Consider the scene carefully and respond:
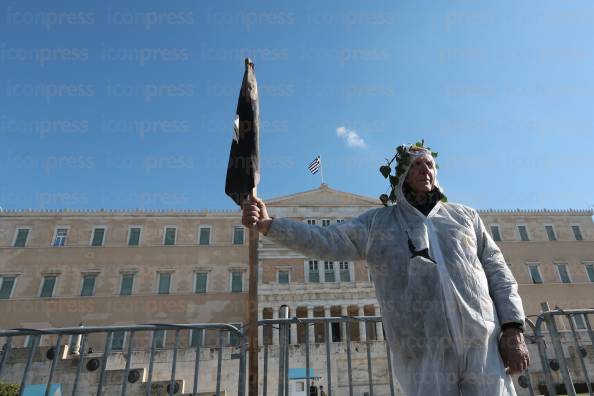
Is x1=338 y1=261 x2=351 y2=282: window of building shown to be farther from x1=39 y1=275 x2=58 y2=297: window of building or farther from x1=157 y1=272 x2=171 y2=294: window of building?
x1=39 y1=275 x2=58 y2=297: window of building

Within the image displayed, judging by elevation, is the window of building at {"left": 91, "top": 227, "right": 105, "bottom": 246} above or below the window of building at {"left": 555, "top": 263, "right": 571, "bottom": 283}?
above

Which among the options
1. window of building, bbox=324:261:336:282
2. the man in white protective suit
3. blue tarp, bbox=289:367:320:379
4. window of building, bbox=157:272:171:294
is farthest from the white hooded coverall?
window of building, bbox=157:272:171:294

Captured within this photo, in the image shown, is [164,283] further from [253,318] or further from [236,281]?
[253,318]

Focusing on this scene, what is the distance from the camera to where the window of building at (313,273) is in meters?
28.5

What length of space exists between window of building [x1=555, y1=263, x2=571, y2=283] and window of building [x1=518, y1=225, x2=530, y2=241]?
10.2ft

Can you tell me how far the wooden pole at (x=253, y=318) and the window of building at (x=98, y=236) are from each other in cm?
2963

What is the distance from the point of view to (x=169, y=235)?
29.5 meters

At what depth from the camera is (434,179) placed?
8.86 ft

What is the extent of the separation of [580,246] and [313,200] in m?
23.2

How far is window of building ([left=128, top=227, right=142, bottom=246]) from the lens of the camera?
94.1ft

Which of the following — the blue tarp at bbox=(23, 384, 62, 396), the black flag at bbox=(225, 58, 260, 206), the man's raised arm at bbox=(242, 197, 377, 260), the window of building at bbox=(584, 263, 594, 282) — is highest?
the window of building at bbox=(584, 263, 594, 282)

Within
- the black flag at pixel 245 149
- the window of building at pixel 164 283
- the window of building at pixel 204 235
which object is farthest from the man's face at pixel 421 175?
the window of building at pixel 204 235

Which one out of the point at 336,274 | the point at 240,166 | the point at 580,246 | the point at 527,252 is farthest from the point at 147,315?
the point at 580,246

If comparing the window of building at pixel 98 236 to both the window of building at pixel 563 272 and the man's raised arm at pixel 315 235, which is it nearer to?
the man's raised arm at pixel 315 235
